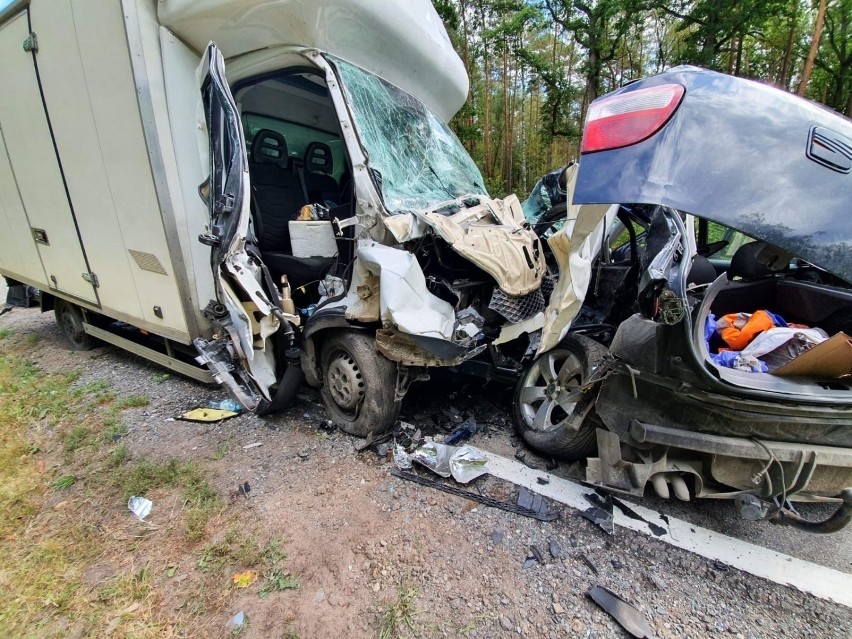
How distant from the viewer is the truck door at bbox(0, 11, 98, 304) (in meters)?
3.51

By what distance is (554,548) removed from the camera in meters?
2.00

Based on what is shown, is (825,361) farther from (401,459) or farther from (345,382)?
(345,382)

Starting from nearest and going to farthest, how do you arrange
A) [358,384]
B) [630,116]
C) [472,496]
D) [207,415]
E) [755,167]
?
[755,167] < [630,116] < [472,496] < [358,384] < [207,415]

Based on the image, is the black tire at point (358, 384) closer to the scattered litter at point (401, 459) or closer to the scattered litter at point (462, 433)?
the scattered litter at point (401, 459)

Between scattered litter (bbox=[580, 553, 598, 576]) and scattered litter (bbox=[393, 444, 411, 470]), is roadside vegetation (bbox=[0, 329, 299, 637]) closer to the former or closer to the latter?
scattered litter (bbox=[393, 444, 411, 470])

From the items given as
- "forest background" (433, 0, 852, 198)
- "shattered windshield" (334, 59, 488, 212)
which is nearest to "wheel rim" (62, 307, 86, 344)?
"shattered windshield" (334, 59, 488, 212)

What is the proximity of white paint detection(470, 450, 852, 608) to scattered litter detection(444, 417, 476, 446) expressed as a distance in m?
0.48

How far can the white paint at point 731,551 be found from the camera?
72.6 inches

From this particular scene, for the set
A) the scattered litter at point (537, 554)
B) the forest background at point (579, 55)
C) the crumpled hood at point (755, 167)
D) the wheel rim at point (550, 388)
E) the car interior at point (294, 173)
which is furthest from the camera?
the forest background at point (579, 55)

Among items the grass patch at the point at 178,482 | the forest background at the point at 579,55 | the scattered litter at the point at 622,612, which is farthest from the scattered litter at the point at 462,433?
the forest background at the point at 579,55

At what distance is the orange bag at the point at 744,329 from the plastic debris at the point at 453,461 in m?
1.46

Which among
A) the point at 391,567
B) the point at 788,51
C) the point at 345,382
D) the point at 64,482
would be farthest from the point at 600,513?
the point at 788,51

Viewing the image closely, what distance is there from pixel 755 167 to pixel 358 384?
89.1 inches

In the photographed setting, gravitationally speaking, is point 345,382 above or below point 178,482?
above
